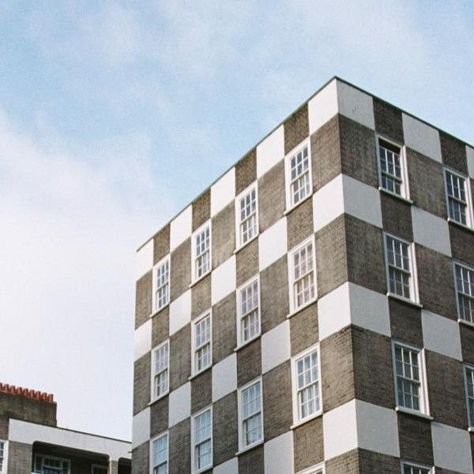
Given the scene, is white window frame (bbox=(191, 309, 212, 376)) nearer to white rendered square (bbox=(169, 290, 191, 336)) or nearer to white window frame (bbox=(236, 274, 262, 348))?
white rendered square (bbox=(169, 290, 191, 336))

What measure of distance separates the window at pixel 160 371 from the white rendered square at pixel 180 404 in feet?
2.49

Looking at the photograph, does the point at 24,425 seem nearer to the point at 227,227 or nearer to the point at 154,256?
the point at 154,256

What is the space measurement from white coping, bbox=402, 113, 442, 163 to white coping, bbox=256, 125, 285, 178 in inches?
162

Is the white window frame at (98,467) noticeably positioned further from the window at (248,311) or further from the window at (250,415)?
the window at (250,415)

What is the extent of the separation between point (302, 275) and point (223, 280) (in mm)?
5122

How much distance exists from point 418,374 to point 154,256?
1474 centimetres

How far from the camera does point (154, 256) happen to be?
148 feet

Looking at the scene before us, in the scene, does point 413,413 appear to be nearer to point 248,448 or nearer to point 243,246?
point 248,448

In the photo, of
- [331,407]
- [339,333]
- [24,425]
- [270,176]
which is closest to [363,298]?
[339,333]

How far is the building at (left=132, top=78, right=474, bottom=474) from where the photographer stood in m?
32.3

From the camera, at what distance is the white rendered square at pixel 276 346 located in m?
35.0

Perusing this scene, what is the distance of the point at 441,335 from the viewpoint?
3459 cm

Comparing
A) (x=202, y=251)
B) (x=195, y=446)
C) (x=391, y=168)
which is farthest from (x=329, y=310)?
(x=202, y=251)

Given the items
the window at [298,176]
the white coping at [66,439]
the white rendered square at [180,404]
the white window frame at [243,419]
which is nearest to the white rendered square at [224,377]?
the white window frame at [243,419]
